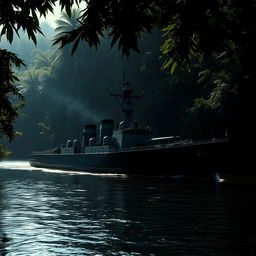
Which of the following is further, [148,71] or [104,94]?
[104,94]

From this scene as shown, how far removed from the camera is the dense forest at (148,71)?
439 centimetres

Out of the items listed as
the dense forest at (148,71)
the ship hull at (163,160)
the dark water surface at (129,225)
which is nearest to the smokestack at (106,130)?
the ship hull at (163,160)

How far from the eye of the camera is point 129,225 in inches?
531

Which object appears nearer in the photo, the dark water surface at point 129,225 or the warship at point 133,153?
the dark water surface at point 129,225

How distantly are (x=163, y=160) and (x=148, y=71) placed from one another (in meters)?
34.7

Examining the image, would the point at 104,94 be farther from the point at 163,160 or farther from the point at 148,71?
the point at 163,160

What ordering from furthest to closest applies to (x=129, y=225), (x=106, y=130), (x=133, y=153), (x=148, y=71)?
(x=148, y=71)
(x=106, y=130)
(x=133, y=153)
(x=129, y=225)

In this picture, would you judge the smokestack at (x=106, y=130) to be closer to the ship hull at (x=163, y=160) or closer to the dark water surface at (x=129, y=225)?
the ship hull at (x=163, y=160)

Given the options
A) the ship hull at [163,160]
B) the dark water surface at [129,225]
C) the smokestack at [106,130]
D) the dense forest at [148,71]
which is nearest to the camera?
the dense forest at [148,71]

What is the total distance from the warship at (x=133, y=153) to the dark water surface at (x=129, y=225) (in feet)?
44.5

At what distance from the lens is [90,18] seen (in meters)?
4.30

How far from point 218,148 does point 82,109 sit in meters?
58.7

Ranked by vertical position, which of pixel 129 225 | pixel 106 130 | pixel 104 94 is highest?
pixel 104 94

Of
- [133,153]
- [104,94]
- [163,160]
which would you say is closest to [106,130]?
[133,153]
